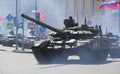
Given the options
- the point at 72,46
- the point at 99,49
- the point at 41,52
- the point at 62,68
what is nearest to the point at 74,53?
the point at 72,46

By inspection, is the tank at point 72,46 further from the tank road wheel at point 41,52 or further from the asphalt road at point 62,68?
the asphalt road at point 62,68

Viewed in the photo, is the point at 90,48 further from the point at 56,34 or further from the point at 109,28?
the point at 109,28

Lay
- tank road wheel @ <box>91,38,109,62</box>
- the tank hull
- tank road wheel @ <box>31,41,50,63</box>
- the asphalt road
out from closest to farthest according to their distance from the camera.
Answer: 1. the asphalt road
2. the tank hull
3. tank road wheel @ <box>91,38,109,62</box>
4. tank road wheel @ <box>31,41,50,63</box>

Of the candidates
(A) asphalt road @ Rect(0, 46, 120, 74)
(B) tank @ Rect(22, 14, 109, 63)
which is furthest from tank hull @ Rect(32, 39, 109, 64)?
(A) asphalt road @ Rect(0, 46, 120, 74)

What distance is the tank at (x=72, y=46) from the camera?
23.1 meters

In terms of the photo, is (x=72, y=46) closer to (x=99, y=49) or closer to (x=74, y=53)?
(x=74, y=53)

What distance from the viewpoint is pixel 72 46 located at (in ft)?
75.6

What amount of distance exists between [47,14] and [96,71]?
44564 millimetres

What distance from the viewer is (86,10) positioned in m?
66.8

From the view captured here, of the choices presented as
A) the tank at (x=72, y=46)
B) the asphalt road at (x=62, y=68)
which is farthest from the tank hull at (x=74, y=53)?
the asphalt road at (x=62, y=68)

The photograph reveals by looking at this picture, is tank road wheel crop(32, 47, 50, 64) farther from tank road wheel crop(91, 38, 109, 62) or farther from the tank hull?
tank road wheel crop(91, 38, 109, 62)

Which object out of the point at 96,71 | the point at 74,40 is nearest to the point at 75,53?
the point at 74,40

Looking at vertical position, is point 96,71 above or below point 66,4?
below

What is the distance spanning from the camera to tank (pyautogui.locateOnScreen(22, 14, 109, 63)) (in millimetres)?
23094
